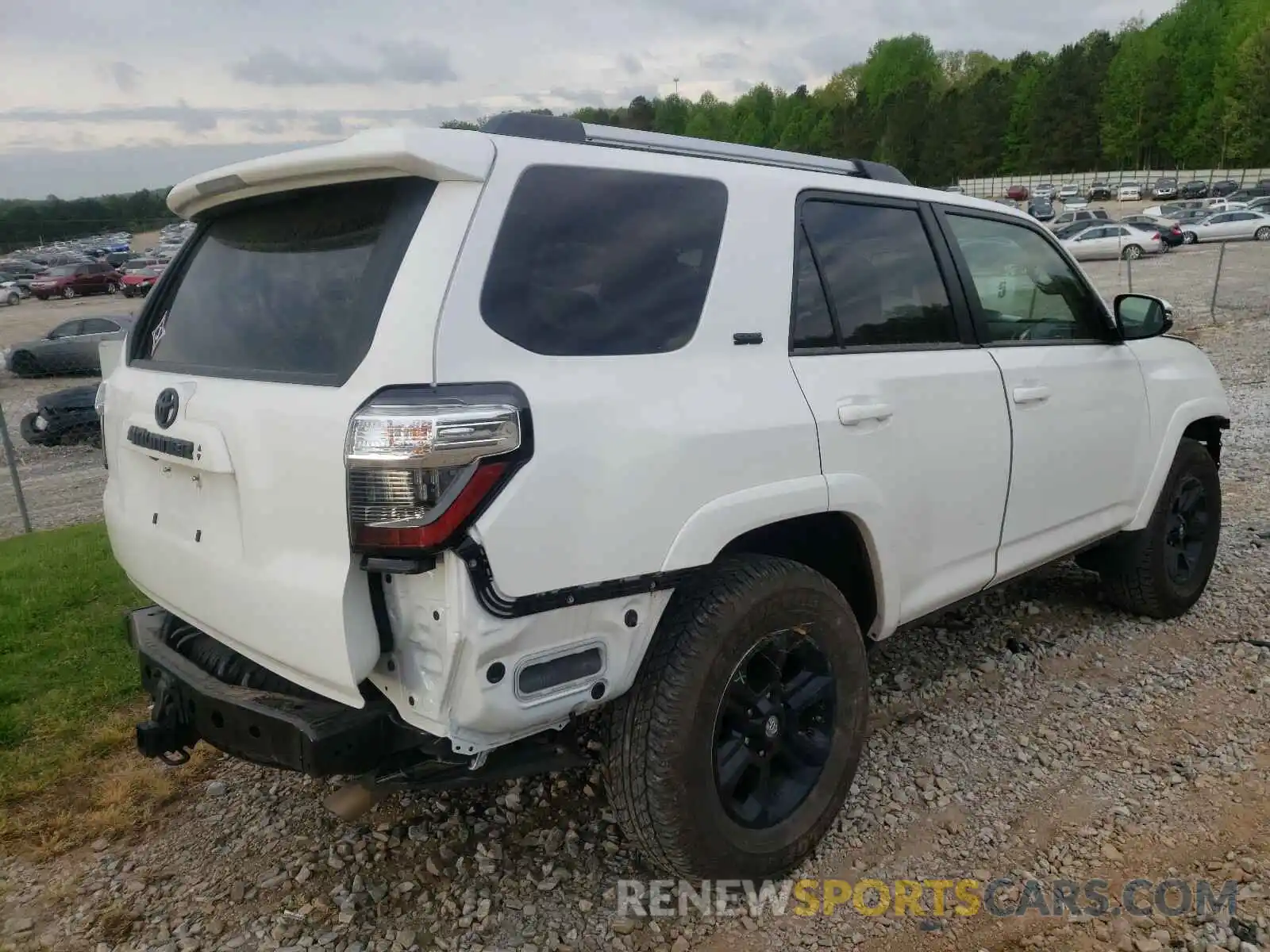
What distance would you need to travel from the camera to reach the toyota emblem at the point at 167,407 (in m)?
2.47

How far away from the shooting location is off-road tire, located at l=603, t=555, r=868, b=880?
2383 millimetres

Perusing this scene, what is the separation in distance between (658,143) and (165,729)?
2.13 meters

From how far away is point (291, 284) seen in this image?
243 cm

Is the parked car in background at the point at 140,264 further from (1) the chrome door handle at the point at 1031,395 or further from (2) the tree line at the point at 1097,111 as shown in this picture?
(1) the chrome door handle at the point at 1031,395

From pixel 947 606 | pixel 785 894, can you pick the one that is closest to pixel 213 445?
pixel 785 894

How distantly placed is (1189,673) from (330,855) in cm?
348

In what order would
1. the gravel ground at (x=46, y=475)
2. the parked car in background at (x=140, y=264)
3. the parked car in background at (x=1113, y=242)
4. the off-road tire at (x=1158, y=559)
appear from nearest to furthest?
the off-road tire at (x=1158, y=559), the gravel ground at (x=46, y=475), the parked car in background at (x=1113, y=242), the parked car in background at (x=140, y=264)

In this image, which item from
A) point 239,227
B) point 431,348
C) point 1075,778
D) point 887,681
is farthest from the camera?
point 887,681

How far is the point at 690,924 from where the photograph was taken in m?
2.62

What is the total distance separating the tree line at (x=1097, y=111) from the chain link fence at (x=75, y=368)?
51063 millimetres

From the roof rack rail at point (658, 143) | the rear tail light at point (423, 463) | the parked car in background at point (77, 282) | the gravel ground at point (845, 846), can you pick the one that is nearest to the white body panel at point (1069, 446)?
the gravel ground at point (845, 846)

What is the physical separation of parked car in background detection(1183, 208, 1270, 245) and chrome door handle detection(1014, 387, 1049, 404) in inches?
1581

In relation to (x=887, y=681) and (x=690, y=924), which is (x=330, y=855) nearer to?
(x=690, y=924)

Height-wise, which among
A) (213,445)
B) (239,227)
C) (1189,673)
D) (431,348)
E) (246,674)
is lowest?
(1189,673)
